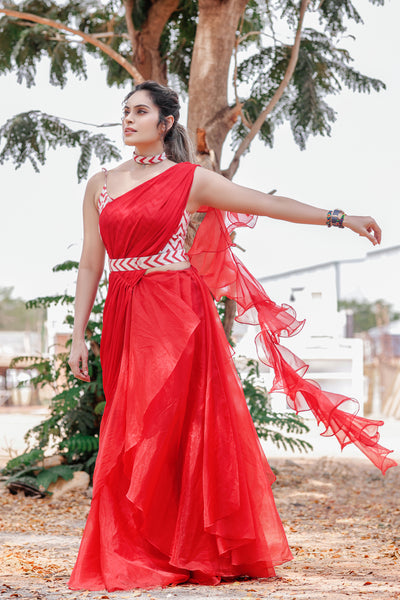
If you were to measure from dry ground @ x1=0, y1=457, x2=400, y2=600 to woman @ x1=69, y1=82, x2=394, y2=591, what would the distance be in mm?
135

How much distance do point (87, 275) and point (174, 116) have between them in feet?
2.25

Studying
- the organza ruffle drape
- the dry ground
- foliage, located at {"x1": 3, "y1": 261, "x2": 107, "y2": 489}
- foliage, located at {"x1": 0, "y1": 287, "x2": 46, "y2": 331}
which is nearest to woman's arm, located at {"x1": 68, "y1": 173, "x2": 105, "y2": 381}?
the organza ruffle drape

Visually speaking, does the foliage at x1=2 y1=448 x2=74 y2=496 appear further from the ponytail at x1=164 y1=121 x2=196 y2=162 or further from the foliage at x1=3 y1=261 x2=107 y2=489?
the ponytail at x1=164 y1=121 x2=196 y2=162

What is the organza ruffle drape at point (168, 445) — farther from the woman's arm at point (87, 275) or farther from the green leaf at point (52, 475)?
the green leaf at point (52, 475)

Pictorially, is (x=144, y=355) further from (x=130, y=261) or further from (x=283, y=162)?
(x=283, y=162)

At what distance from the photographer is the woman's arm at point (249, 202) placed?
103 inches

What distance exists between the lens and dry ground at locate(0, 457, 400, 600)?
2.39m

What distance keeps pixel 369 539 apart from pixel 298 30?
365 cm

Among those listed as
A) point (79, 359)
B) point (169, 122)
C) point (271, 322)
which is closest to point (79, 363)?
point (79, 359)

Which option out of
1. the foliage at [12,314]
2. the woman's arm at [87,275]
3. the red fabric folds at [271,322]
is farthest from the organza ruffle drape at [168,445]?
the foliage at [12,314]

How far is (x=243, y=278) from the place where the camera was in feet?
9.72

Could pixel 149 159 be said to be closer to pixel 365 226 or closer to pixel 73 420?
pixel 365 226

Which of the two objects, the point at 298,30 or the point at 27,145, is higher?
the point at 298,30

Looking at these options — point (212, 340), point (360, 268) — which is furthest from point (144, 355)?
point (360, 268)
